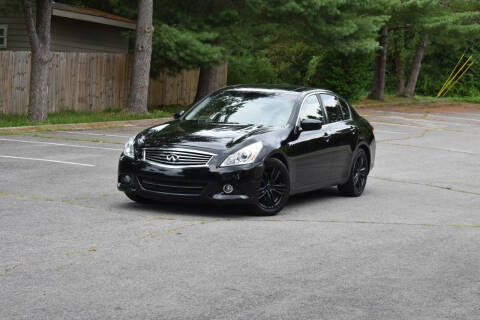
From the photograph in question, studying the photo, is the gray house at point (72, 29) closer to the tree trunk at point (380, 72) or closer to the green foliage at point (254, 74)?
the green foliage at point (254, 74)

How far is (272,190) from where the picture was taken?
33.1 feet

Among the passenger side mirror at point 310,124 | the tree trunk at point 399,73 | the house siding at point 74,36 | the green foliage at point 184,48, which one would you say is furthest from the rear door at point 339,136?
the tree trunk at point 399,73

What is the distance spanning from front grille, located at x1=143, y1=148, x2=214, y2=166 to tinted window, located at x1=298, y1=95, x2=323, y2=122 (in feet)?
6.22

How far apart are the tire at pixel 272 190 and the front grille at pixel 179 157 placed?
0.76 meters

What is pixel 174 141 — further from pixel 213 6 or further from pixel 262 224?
pixel 213 6

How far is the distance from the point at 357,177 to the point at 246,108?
2199mm

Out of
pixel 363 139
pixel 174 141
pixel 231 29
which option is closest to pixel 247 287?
pixel 174 141

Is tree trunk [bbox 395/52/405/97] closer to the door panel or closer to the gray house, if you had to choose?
the gray house

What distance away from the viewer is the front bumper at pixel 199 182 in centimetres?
955

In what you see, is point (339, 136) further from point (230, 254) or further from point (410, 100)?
point (410, 100)

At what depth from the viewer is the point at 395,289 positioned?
669 centimetres

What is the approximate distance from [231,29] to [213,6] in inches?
49.1

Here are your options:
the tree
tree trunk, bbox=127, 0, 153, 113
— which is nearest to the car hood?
tree trunk, bbox=127, 0, 153, 113

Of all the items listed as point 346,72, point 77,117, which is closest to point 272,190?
point 77,117
